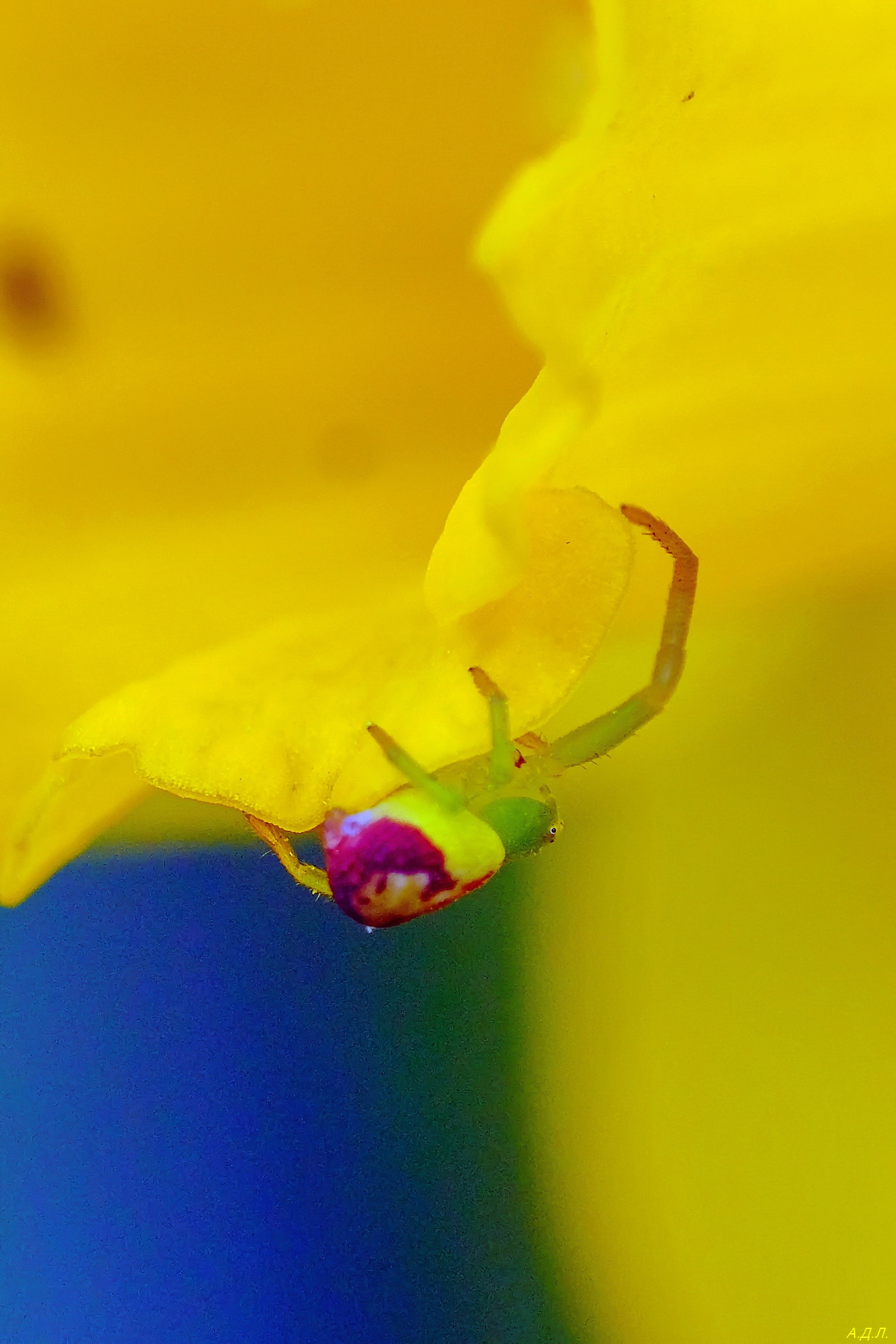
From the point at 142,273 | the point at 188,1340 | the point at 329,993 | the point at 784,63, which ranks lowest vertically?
the point at 188,1340

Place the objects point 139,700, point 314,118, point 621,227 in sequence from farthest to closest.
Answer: point 314,118
point 139,700
point 621,227

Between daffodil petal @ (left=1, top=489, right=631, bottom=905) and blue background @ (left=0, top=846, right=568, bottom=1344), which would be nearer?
daffodil petal @ (left=1, top=489, right=631, bottom=905)

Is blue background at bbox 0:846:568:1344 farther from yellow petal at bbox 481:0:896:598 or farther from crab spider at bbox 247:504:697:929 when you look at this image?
yellow petal at bbox 481:0:896:598

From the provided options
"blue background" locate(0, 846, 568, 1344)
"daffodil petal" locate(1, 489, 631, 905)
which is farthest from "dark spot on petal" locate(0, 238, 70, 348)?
"blue background" locate(0, 846, 568, 1344)

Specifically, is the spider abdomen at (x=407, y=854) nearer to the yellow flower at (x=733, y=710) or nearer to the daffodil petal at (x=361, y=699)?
the daffodil petal at (x=361, y=699)

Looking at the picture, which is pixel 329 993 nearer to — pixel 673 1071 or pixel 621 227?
pixel 673 1071

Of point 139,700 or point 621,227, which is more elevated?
point 621,227

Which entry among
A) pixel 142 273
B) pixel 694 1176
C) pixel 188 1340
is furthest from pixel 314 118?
pixel 188 1340
